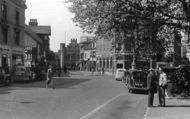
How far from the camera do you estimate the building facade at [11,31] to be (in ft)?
172

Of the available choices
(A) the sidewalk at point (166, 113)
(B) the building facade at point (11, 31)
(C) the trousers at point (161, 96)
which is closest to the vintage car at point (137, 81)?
(C) the trousers at point (161, 96)

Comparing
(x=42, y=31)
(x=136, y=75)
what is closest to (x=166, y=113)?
(x=136, y=75)

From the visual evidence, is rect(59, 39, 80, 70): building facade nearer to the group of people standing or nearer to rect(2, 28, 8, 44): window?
rect(2, 28, 8, 44): window

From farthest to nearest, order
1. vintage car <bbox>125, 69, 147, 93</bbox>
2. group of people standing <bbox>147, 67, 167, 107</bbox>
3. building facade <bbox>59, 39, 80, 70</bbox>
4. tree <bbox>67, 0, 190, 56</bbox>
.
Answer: building facade <bbox>59, 39, 80, 70</bbox> < vintage car <bbox>125, 69, 147, 93</bbox> < tree <bbox>67, 0, 190, 56</bbox> < group of people standing <bbox>147, 67, 167, 107</bbox>

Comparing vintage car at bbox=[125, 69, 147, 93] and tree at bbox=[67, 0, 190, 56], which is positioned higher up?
tree at bbox=[67, 0, 190, 56]

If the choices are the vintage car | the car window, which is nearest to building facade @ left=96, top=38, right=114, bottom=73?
the car window

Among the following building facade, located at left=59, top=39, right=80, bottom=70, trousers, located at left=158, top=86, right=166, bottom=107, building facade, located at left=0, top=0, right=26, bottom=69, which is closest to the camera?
trousers, located at left=158, top=86, right=166, bottom=107

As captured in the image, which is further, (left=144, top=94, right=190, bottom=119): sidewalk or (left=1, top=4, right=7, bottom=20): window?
(left=1, top=4, right=7, bottom=20): window

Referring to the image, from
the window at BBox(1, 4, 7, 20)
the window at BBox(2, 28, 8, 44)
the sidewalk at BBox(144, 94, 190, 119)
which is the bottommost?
the sidewalk at BBox(144, 94, 190, 119)

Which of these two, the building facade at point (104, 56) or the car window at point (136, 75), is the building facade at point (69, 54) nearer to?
the building facade at point (104, 56)

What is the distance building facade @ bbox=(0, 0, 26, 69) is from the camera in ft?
172

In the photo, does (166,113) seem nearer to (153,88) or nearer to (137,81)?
(153,88)

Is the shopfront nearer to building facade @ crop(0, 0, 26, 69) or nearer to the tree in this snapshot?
building facade @ crop(0, 0, 26, 69)

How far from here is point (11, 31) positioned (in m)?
55.7
